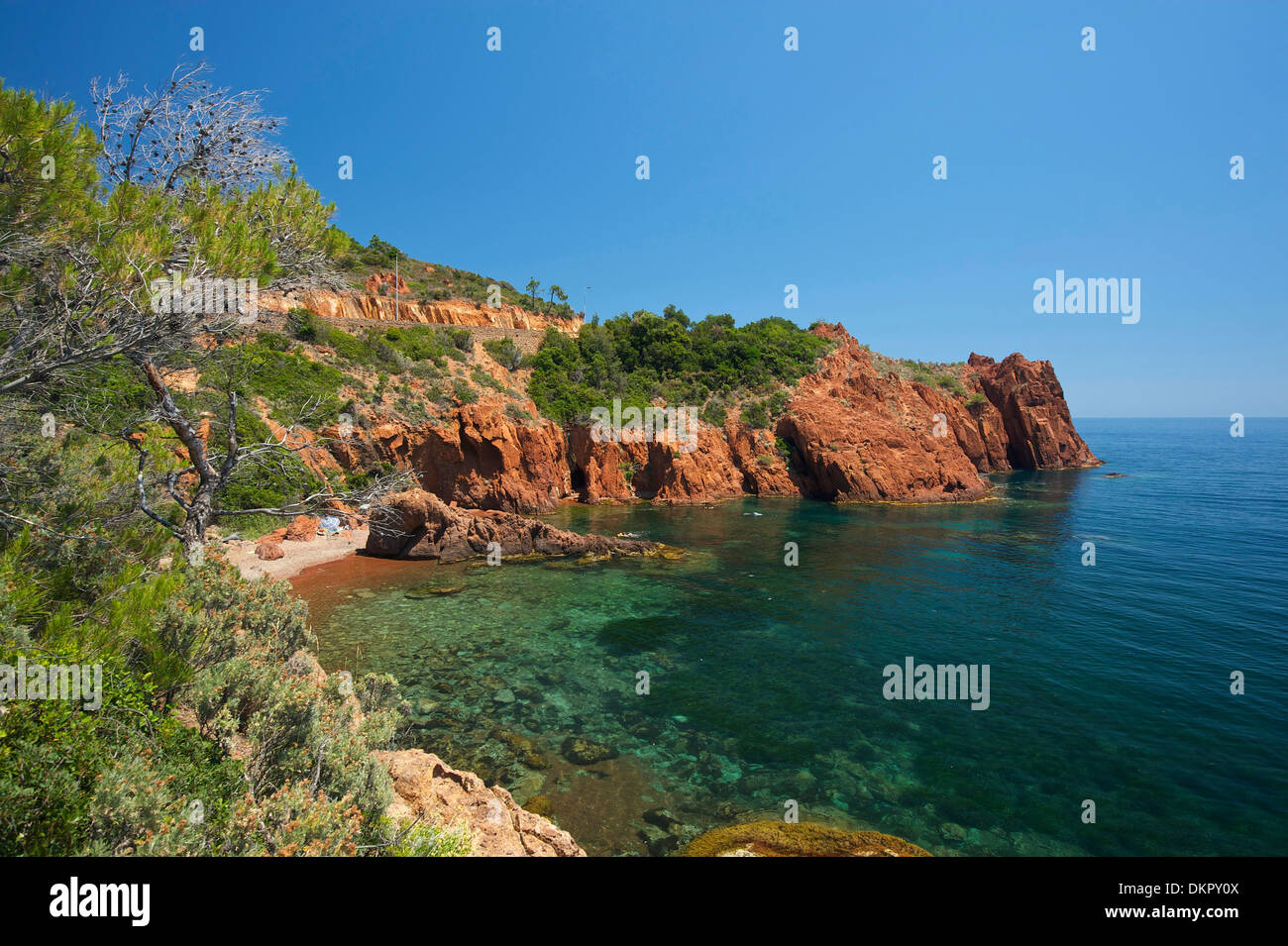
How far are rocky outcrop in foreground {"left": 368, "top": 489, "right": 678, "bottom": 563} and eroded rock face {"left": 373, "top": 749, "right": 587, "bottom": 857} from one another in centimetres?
1714

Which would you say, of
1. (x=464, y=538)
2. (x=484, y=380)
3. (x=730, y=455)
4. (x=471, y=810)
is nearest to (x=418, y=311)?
(x=484, y=380)

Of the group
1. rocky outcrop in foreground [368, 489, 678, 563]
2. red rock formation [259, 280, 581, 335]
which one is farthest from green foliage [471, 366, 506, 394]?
rocky outcrop in foreground [368, 489, 678, 563]

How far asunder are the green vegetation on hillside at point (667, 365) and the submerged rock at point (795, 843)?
1381 inches

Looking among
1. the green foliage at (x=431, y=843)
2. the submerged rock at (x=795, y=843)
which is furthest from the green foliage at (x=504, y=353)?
the green foliage at (x=431, y=843)

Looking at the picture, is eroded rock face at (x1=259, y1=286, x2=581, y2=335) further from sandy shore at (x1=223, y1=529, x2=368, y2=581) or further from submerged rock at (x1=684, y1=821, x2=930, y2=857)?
submerged rock at (x1=684, y1=821, x2=930, y2=857)

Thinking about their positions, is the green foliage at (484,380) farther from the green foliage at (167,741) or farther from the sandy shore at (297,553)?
the green foliage at (167,741)

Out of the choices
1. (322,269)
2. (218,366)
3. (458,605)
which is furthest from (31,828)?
(458,605)

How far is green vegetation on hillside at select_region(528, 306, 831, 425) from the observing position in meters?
44.4

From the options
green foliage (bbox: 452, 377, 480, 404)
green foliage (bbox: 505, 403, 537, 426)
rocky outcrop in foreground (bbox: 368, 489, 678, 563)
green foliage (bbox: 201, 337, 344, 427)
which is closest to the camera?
rocky outcrop in foreground (bbox: 368, 489, 678, 563)

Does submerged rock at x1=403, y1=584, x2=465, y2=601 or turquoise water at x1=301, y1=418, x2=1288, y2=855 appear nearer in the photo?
turquoise water at x1=301, y1=418, x2=1288, y2=855

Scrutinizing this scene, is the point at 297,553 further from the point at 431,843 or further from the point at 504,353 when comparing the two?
the point at 504,353

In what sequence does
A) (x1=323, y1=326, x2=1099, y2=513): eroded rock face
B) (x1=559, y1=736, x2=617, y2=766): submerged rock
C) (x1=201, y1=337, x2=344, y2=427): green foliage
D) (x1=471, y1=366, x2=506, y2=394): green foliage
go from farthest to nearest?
(x1=471, y1=366, x2=506, y2=394): green foliage < (x1=323, y1=326, x2=1099, y2=513): eroded rock face < (x1=201, y1=337, x2=344, y2=427): green foliage < (x1=559, y1=736, x2=617, y2=766): submerged rock

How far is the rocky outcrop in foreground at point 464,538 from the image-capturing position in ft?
79.4
